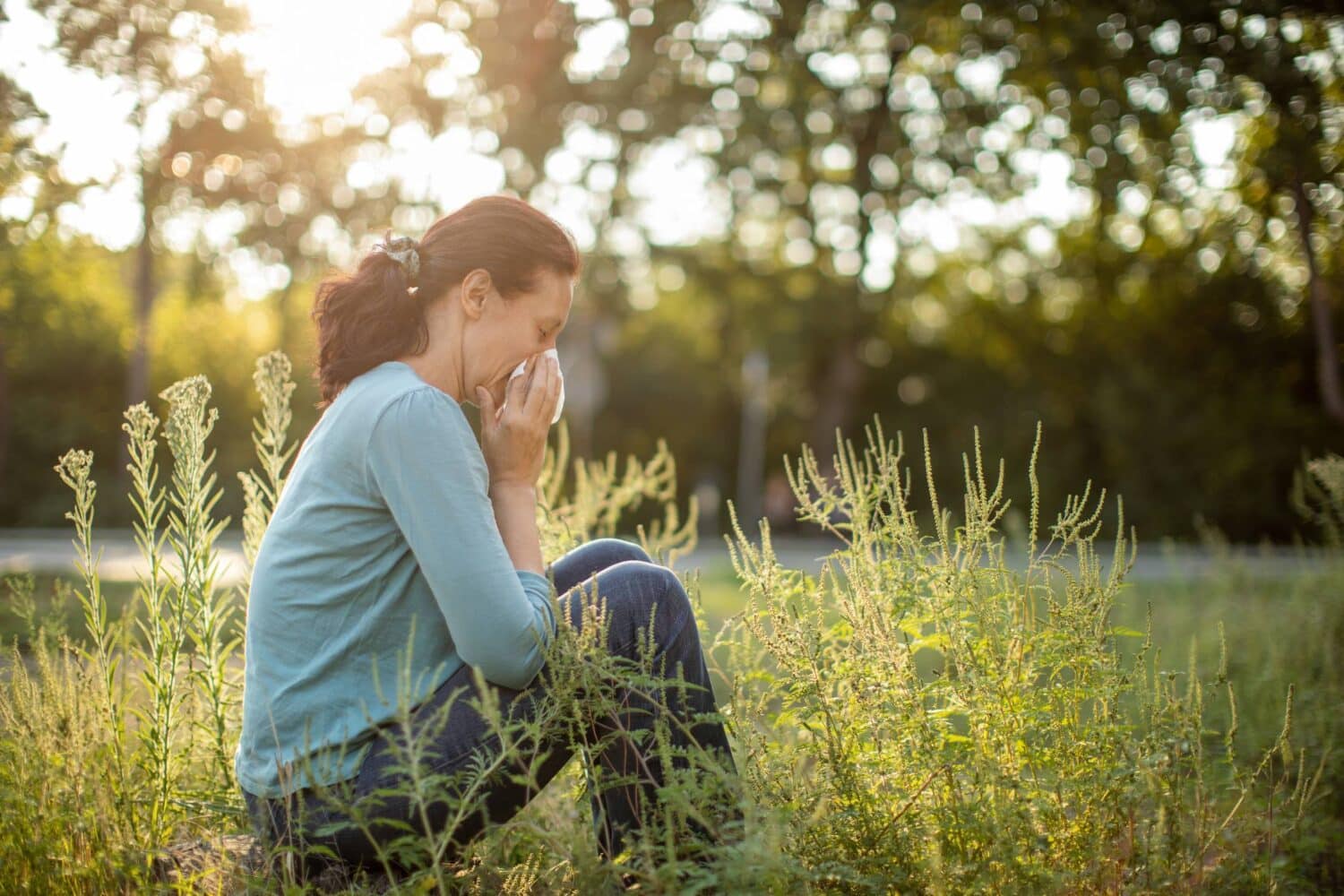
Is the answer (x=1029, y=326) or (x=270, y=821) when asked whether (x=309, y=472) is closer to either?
(x=270, y=821)

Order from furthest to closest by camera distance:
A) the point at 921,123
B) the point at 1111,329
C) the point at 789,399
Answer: the point at 789,399 < the point at 1111,329 < the point at 921,123

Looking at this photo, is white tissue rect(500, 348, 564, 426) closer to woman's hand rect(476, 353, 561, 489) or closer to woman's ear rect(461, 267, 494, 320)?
woman's hand rect(476, 353, 561, 489)

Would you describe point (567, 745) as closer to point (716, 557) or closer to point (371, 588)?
point (371, 588)

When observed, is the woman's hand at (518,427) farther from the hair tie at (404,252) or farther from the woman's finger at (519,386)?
the hair tie at (404,252)

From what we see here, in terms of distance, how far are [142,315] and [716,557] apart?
9.24 meters

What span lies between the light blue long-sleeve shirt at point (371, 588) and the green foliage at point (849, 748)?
0.41 feet

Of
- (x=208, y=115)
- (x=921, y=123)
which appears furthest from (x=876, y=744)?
(x=921, y=123)

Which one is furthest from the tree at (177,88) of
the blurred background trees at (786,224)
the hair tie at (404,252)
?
the hair tie at (404,252)

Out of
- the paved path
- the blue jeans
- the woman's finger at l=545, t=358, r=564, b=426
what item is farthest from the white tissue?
the paved path

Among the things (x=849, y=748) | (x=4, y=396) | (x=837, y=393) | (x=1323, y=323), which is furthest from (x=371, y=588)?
(x=837, y=393)

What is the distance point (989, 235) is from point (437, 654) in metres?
21.3

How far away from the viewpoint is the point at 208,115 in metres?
9.95

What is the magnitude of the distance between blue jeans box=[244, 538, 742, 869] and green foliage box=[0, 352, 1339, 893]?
0.04 m

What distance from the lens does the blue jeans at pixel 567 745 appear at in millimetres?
2227
